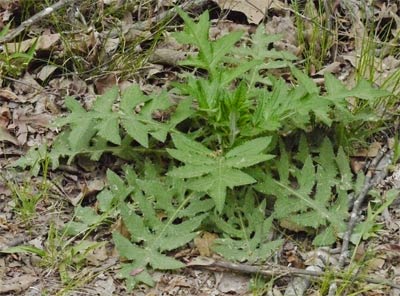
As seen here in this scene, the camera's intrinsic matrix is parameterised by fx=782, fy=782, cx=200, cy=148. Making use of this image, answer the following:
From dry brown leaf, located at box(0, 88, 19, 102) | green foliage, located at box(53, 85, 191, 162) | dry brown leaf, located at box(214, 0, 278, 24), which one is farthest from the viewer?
dry brown leaf, located at box(214, 0, 278, 24)

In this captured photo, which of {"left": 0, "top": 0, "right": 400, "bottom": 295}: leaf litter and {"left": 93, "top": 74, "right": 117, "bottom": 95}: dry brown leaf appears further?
{"left": 93, "top": 74, "right": 117, "bottom": 95}: dry brown leaf

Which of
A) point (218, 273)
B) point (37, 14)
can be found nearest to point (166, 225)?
point (218, 273)

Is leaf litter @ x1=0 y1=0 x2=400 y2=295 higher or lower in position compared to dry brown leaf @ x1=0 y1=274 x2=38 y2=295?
higher

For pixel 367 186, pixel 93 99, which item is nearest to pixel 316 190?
pixel 367 186

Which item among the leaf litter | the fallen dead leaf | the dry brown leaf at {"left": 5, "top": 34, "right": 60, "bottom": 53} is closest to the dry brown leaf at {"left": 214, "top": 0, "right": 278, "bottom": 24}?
the leaf litter

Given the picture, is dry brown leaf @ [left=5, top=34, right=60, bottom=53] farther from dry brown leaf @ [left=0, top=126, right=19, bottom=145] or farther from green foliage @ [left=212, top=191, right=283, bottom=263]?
green foliage @ [left=212, top=191, right=283, bottom=263]

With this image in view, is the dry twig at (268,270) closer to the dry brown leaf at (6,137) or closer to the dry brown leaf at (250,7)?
the dry brown leaf at (6,137)

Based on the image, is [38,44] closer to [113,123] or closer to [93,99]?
[93,99]

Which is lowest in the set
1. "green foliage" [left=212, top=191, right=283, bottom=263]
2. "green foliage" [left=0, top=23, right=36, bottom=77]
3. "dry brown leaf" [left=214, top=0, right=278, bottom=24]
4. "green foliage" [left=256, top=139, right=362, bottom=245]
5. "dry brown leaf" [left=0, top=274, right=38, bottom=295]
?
"dry brown leaf" [left=0, top=274, right=38, bottom=295]

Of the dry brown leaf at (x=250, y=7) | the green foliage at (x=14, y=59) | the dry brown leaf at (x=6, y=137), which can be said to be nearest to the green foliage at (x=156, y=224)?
the dry brown leaf at (x=6, y=137)
